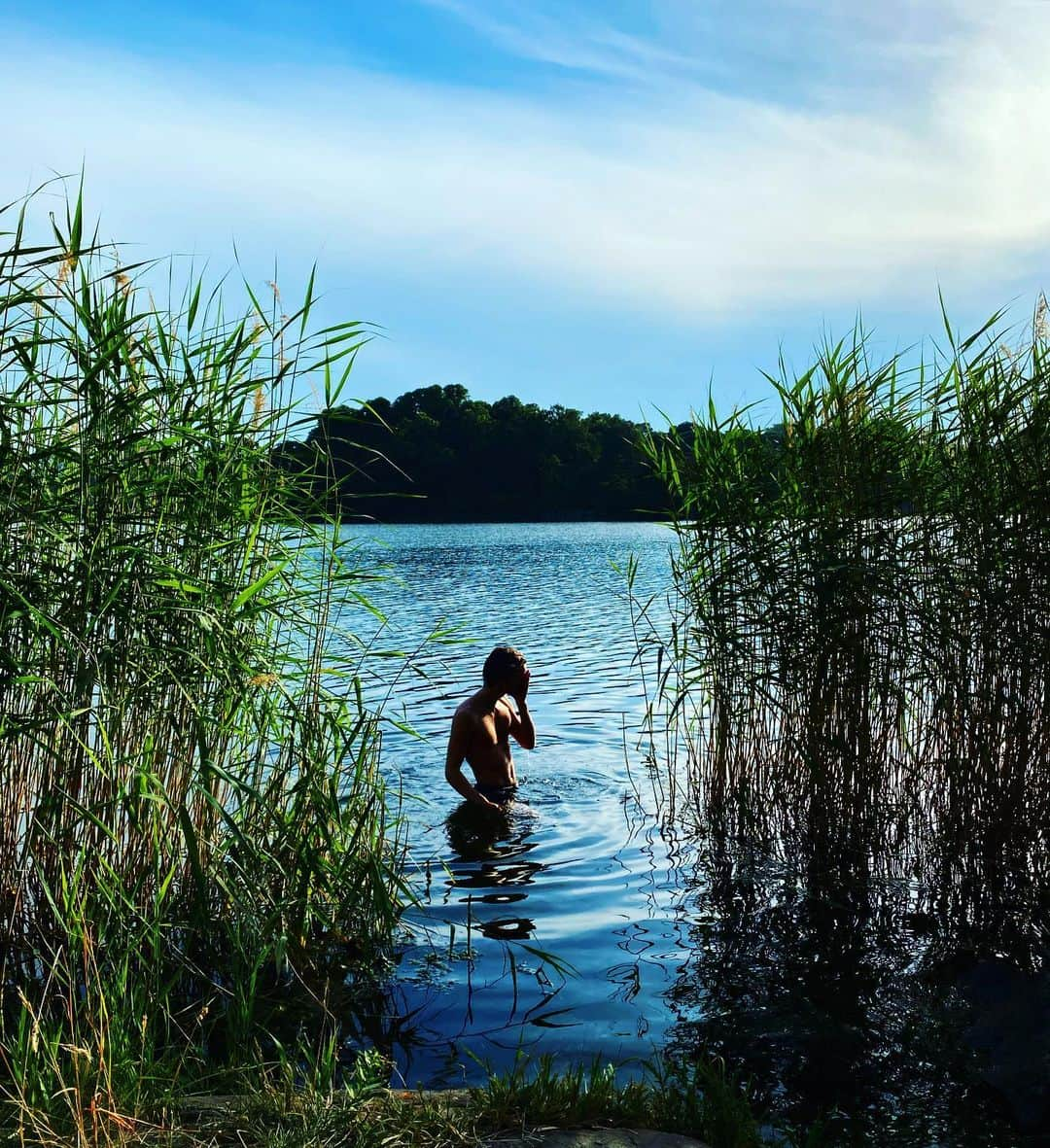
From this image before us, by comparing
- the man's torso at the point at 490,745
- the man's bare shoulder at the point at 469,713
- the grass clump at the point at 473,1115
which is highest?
the man's bare shoulder at the point at 469,713

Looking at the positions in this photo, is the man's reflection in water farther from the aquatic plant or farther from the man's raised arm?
the aquatic plant

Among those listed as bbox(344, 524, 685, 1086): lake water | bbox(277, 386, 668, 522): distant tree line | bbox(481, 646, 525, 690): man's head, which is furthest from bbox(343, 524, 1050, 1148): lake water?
bbox(277, 386, 668, 522): distant tree line

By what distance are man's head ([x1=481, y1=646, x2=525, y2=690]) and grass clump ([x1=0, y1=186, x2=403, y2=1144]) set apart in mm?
2517

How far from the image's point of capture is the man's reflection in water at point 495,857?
6496mm

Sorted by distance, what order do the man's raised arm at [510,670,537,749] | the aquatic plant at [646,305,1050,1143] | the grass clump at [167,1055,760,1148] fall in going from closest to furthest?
the grass clump at [167,1055,760,1148], the aquatic plant at [646,305,1050,1143], the man's raised arm at [510,670,537,749]

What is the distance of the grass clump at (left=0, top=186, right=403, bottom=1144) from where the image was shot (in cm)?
411

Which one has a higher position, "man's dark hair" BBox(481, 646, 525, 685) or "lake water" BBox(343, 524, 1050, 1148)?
"man's dark hair" BBox(481, 646, 525, 685)

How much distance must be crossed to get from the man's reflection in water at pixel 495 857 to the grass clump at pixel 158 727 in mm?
1414

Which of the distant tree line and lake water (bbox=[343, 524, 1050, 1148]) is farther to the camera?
the distant tree line

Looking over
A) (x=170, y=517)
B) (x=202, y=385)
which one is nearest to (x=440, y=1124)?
(x=170, y=517)

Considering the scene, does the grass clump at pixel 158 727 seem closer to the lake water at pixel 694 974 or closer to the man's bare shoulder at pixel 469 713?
the lake water at pixel 694 974

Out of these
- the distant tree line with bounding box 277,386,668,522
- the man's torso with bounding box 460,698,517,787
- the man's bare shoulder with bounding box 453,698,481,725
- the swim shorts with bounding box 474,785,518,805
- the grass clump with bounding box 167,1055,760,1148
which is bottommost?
the swim shorts with bounding box 474,785,518,805

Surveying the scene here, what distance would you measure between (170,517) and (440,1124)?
9.02ft

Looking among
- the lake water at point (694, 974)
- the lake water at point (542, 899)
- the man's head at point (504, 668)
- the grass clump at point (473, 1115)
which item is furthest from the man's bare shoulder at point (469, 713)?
the grass clump at point (473, 1115)
